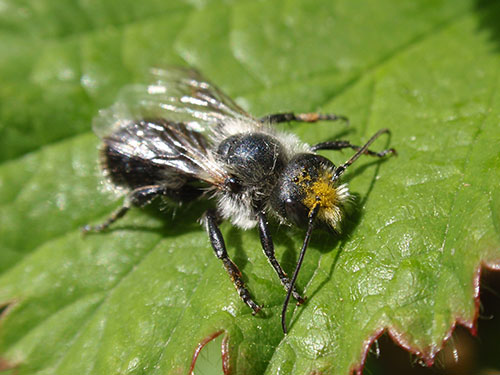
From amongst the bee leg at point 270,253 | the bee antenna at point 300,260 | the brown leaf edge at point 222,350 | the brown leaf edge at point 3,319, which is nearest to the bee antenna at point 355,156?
the bee antenna at point 300,260

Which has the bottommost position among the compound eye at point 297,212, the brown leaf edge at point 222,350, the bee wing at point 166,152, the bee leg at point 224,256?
the brown leaf edge at point 222,350

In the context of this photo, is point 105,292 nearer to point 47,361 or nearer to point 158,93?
point 47,361

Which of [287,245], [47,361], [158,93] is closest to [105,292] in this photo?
[47,361]

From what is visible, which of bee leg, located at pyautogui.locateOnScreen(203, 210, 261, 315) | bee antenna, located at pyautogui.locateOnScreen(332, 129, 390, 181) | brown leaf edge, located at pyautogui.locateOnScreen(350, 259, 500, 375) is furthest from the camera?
bee antenna, located at pyautogui.locateOnScreen(332, 129, 390, 181)

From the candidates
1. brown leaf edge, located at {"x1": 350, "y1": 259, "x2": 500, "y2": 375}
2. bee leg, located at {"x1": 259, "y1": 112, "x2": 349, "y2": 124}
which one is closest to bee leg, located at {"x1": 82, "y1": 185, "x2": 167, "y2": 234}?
bee leg, located at {"x1": 259, "y1": 112, "x2": 349, "y2": 124}

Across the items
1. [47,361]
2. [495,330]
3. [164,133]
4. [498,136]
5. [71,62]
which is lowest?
[495,330]

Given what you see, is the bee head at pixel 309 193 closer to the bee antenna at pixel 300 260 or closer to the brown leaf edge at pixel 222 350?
the bee antenna at pixel 300 260

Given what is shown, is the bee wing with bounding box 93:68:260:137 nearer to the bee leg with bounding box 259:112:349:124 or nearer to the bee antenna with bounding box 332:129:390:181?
the bee leg with bounding box 259:112:349:124
